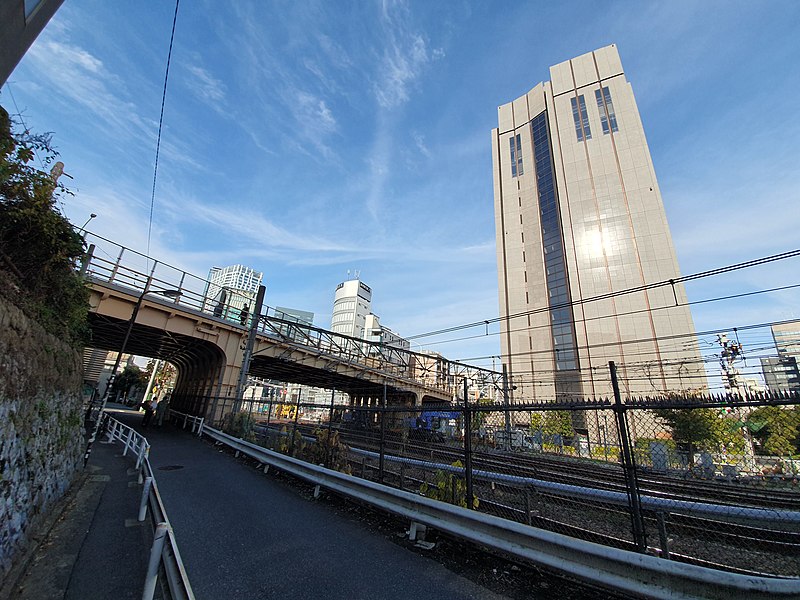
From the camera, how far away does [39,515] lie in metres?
5.43

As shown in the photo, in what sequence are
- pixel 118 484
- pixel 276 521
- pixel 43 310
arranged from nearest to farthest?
1. pixel 276 521
2. pixel 43 310
3. pixel 118 484

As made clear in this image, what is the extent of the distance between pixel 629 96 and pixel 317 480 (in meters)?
73.2

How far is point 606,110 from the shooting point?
55.1m

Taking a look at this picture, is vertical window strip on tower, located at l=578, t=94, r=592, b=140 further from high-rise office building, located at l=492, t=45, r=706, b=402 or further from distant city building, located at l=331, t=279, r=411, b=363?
distant city building, located at l=331, t=279, r=411, b=363

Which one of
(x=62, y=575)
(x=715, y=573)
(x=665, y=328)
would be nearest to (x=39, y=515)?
(x=62, y=575)

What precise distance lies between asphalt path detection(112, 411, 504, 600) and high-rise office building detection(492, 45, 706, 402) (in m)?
34.9

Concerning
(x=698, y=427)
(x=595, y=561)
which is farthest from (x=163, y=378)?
(x=698, y=427)

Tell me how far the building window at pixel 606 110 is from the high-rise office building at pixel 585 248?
0.56 feet

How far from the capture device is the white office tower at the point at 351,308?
12900 centimetres

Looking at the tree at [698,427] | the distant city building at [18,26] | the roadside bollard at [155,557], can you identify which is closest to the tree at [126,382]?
the distant city building at [18,26]

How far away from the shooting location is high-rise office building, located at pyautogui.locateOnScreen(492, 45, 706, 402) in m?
42.5

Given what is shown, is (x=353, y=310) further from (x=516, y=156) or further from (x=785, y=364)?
(x=785, y=364)

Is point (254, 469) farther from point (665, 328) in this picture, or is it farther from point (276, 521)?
point (665, 328)

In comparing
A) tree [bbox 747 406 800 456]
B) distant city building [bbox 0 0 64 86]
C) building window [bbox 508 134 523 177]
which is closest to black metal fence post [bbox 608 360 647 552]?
distant city building [bbox 0 0 64 86]
